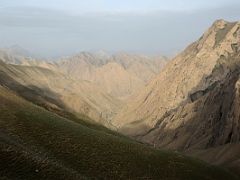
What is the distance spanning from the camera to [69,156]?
48.4 metres

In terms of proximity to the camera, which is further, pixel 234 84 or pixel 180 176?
pixel 234 84

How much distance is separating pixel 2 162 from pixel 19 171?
158 cm

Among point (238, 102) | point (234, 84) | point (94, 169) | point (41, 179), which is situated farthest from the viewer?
point (234, 84)

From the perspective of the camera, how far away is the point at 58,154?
48000 millimetres

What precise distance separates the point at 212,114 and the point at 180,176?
11923cm

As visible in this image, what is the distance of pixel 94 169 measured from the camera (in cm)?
4694

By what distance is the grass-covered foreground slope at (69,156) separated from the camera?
38219 mm

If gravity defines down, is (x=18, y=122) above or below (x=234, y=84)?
above

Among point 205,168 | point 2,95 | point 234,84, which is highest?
point 2,95

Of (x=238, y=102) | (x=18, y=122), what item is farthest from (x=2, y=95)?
(x=238, y=102)

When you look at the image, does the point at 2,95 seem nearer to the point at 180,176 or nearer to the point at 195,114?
the point at 180,176

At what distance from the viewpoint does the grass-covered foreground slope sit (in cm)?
3822

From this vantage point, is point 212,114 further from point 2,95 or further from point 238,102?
point 2,95

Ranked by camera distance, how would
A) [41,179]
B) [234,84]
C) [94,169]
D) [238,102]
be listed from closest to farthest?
1. [41,179]
2. [94,169]
3. [238,102]
4. [234,84]
